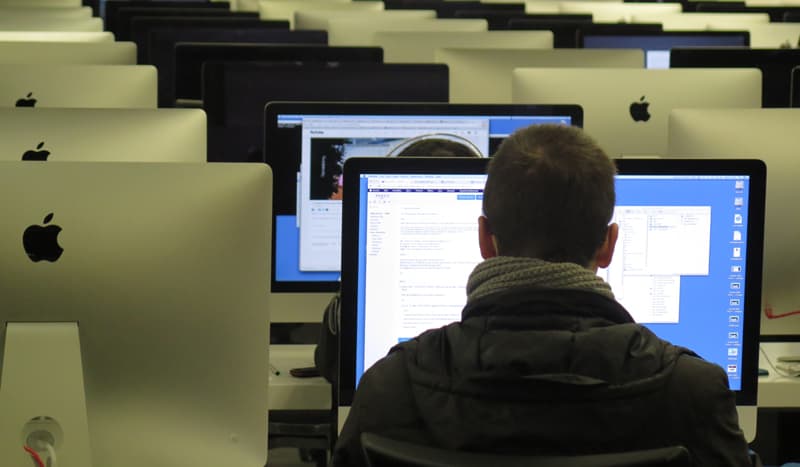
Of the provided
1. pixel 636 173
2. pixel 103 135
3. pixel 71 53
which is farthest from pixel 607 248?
pixel 71 53

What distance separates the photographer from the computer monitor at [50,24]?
5422 mm

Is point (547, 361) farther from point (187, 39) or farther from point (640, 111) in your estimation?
point (187, 39)

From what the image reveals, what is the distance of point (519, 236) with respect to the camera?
162cm

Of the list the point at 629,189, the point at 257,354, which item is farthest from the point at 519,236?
the point at 629,189

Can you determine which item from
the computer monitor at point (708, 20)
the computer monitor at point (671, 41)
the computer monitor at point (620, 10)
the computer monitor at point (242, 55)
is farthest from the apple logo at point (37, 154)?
the computer monitor at point (620, 10)

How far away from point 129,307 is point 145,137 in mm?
587

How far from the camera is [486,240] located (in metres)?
1.69

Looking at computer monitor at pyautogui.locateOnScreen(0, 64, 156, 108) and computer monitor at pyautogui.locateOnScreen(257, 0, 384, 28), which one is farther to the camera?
computer monitor at pyautogui.locateOnScreen(257, 0, 384, 28)

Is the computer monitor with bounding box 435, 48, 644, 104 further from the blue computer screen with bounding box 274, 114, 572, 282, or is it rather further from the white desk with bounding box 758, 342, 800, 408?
the white desk with bounding box 758, 342, 800, 408

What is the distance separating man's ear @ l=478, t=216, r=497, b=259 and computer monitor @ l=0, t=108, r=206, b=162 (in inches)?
32.8

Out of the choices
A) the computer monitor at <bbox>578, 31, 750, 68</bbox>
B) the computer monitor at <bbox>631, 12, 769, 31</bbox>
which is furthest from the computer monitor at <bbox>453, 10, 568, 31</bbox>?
the computer monitor at <bbox>578, 31, 750, 68</bbox>

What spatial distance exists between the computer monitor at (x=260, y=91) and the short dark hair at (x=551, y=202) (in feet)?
5.09

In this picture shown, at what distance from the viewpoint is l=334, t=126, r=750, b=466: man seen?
59.9 inches

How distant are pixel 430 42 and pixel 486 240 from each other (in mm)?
3484
